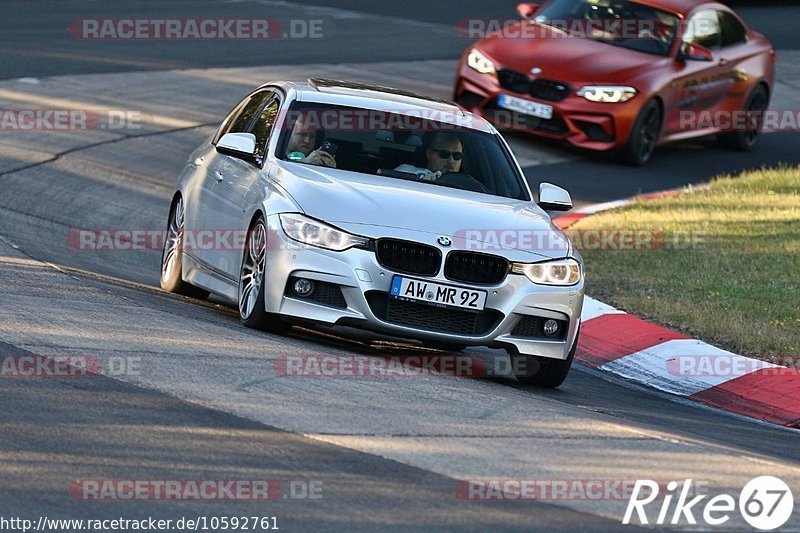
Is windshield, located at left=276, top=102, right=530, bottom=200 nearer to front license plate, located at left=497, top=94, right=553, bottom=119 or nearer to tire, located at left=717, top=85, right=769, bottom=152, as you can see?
front license plate, located at left=497, top=94, right=553, bottom=119

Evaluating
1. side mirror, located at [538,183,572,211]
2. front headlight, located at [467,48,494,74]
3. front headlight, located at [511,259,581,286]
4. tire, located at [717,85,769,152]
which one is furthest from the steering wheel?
tire, located at [717,85,769,152]

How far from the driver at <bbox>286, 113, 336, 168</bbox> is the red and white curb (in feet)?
→ 7.52

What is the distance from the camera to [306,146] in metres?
9.71

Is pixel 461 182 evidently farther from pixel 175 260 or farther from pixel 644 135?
pixel 644 135

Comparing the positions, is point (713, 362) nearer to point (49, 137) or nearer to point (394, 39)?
point (49, 137)

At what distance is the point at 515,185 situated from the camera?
9.94 m

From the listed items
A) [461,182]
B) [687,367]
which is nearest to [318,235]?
[461,182]

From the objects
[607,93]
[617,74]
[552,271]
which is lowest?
[607,93]

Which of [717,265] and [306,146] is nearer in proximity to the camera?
[306,146]

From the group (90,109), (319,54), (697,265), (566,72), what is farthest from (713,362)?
(319,54)

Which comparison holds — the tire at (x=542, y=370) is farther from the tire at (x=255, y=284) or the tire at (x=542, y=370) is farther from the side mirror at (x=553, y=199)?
the tire at (x=255, y=284)

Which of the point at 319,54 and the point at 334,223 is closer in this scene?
the point at 334,223

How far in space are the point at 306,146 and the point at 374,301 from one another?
1.56 m

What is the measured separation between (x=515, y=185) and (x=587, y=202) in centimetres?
615
